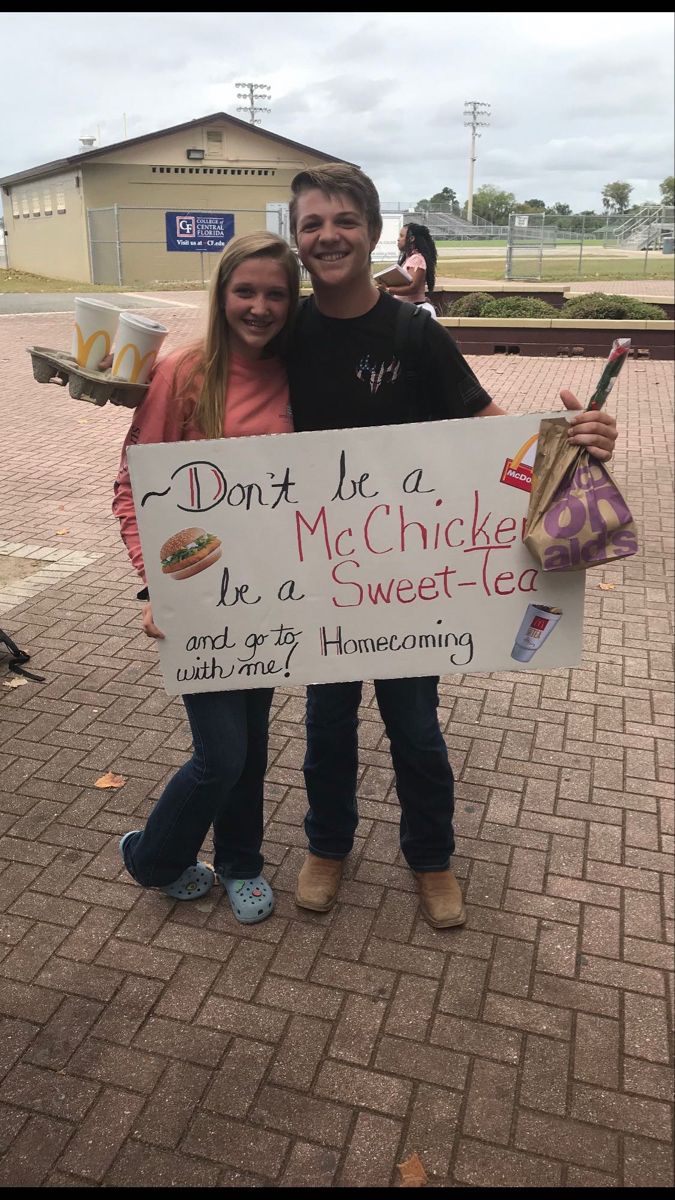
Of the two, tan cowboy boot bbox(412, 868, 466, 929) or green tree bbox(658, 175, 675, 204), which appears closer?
tan cowboy boot bbox(412, 868, 466, 929)

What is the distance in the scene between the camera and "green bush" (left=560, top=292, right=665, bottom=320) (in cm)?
1650

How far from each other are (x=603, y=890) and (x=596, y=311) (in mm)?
15090

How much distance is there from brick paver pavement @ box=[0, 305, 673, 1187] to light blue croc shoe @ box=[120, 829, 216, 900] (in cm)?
4

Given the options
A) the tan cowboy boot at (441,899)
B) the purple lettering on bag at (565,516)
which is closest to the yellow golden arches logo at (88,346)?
the purple lettering on bag at (565,516)

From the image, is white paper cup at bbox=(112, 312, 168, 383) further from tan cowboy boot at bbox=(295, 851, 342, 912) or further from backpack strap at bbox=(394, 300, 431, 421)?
Result: tan cowboy boot at bbox=(295, 851, 342, 912)

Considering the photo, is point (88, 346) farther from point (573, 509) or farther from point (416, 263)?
point (416, 263)

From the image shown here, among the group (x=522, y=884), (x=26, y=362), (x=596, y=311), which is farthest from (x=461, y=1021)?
(x=596, y=311)

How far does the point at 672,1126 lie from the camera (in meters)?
2.32

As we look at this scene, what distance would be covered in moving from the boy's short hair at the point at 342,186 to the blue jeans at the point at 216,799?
127 cm

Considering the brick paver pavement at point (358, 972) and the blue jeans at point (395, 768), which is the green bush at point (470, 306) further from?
the blue jeans at point (395, 768)

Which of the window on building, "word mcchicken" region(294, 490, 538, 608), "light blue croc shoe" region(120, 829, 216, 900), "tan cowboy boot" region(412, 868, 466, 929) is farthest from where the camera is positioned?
the window on building

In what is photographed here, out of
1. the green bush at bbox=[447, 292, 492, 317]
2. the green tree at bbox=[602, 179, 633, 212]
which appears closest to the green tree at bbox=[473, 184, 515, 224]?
the green tree at bbox=[602, 179, 633, 212]

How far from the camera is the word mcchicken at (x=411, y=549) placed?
2535mm

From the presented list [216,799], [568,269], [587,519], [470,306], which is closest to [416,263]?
[587,519]
